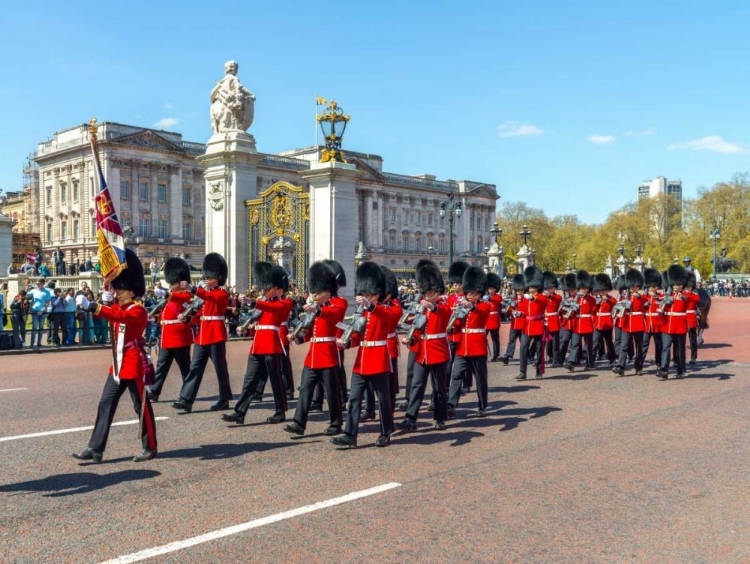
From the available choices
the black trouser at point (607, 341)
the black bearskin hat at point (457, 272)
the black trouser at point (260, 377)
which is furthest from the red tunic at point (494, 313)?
the black trouser at point (260, 377)

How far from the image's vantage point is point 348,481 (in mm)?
5719

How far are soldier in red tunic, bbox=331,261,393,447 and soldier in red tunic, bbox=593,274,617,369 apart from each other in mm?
7064

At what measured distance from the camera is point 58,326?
54.6 ft

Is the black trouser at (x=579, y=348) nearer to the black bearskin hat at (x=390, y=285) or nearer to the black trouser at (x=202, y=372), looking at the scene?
the black bearskin hat at (x=390, y=285)

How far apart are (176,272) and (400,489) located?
4703 mm

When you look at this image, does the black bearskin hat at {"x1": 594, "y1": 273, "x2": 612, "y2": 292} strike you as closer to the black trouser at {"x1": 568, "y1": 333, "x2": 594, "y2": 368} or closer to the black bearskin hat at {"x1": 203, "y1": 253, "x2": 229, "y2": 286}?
the black trouser at {"x1": 568, "y1": 333, "x2": 594, "y2": 368}

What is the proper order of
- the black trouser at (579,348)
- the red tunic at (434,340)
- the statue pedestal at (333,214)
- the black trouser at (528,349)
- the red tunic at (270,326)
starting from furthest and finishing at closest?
the statue pedestal at (333,214)
the black trouser at (579,348)
the black trouser at (528,349)
the red tunic at (270,326)
the red tunic at (434,340)

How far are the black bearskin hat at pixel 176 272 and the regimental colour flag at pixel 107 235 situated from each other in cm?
252

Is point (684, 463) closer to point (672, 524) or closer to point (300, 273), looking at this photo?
point (672, 524)

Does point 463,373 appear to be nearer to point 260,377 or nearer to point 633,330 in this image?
point 260,377

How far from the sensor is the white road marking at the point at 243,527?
4.21 metres

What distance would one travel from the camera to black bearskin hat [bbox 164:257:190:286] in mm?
9078

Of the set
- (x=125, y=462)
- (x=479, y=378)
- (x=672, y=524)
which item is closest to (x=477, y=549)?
(x=672, y=524)

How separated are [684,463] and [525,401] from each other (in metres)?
3.24
